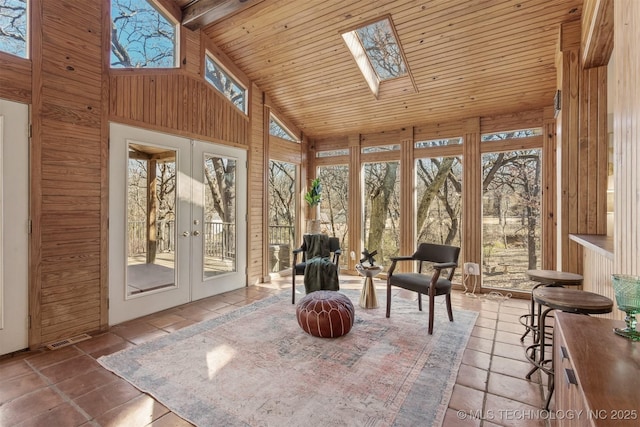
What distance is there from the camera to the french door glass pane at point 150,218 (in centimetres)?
344

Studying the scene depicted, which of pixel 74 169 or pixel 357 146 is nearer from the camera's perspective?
pixel 74 169

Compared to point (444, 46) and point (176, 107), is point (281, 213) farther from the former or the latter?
point (444, 46)

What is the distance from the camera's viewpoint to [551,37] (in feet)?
10.5

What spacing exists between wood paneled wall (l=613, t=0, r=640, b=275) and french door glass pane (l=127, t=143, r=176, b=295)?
4.06 meters

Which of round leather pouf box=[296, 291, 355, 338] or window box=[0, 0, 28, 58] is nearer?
window box=[0, 0, 28, 58]

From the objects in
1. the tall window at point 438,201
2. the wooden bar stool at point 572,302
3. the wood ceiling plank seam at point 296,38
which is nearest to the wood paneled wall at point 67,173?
the wood ceiling plank seam at point 296,38

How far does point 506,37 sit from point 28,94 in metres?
4.67

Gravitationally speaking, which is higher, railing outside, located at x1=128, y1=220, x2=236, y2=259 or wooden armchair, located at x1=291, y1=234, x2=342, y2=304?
railing outside, located at x1=128, y1=220, x2=236, y2=259

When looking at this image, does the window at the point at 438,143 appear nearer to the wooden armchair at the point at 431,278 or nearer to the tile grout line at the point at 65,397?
the wooden armchair at the point at 431,278

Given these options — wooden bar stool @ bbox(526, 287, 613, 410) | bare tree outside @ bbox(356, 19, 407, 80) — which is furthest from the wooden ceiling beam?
wooden bar stool @ bbox(526, 287, 613, 410)

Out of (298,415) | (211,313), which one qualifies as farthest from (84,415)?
(211,313)

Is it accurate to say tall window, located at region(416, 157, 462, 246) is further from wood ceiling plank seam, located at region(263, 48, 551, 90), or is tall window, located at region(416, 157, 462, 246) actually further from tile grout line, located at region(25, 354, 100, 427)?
tile grout line, located at region(25, 354, 100, 427)

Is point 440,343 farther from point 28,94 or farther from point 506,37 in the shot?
point 28,94

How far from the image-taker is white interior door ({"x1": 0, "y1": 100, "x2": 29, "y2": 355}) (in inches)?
102
